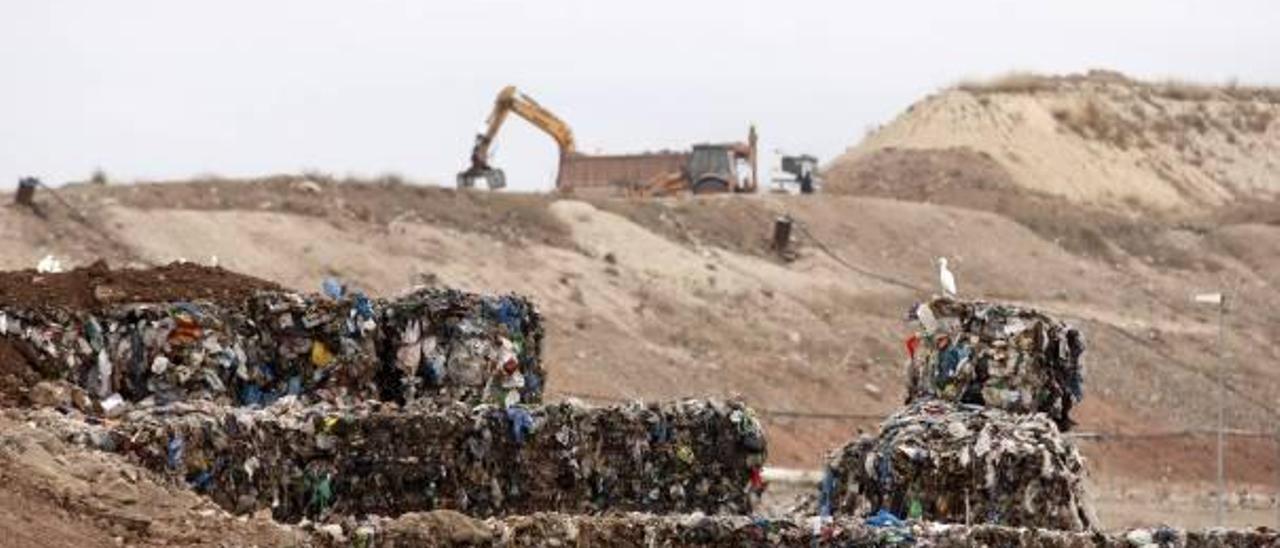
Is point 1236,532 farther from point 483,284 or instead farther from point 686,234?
point 686,234

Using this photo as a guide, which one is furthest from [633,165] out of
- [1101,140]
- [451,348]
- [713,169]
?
A: [451,348]

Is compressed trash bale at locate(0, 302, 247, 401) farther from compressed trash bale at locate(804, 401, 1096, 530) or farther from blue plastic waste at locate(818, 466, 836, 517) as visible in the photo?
compressed trash bale at locate(804, 401, 1096, 530)

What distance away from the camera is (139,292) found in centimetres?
1652

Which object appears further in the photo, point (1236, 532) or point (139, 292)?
point (139, 292)

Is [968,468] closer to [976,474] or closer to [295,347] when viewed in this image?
[976,474]

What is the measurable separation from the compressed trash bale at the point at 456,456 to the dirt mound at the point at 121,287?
211cm

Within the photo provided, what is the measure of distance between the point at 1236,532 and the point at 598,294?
2750 cm

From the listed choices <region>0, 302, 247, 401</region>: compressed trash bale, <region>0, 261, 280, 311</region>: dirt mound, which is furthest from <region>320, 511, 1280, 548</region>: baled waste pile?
<region>0, 261, 280, 311</region>: dirt mound

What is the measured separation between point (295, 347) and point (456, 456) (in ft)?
6.92

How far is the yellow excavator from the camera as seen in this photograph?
5181cm

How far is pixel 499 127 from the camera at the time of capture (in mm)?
53188

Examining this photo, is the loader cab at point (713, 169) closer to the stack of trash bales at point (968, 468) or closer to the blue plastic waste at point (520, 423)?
the stack of trash bales at point (968, 468)

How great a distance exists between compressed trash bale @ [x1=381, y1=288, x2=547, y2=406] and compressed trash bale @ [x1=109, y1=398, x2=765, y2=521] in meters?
1.33

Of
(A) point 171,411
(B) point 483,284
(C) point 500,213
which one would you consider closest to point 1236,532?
(A) point 171,411
